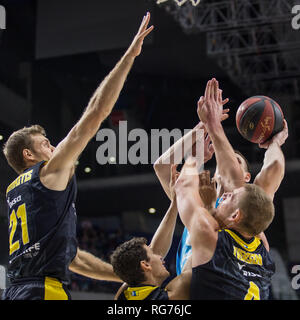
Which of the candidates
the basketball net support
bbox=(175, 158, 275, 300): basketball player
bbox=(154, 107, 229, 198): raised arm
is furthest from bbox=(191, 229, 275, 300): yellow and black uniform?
the basketball net support

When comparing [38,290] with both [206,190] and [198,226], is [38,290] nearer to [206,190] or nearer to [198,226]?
[198,226]

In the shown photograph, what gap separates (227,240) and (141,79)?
33.3 ft

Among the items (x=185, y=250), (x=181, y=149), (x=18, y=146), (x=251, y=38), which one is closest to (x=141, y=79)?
(x=251, y=38)

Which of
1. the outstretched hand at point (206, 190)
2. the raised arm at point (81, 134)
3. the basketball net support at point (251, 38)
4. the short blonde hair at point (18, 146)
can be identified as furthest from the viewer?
the basketball net support at point (251, 38)

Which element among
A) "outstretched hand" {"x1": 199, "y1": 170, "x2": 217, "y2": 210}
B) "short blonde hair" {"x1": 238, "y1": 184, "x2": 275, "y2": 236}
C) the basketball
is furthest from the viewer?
the basketball

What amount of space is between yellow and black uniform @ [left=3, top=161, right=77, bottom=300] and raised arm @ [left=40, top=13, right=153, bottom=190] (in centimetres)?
8

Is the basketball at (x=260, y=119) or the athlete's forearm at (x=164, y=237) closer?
the athlete's forearm at (x=164, y=237)

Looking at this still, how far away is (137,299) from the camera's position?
2.69m

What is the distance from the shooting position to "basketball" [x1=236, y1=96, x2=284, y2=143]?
3615 mm

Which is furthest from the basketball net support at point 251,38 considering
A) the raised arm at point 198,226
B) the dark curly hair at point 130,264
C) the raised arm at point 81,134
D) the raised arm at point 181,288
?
the raised arm at point 181,288

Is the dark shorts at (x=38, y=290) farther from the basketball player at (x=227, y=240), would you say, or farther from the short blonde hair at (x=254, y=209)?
the short blonde hair at (x=254, y=209)

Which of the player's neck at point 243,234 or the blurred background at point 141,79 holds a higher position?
the blurred background at point 141,79

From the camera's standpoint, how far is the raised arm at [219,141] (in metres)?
3.04

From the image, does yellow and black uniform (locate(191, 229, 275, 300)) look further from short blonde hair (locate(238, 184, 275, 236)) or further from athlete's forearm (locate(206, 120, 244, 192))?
athlete's forearm (locate(206, 120, 244, 192))
